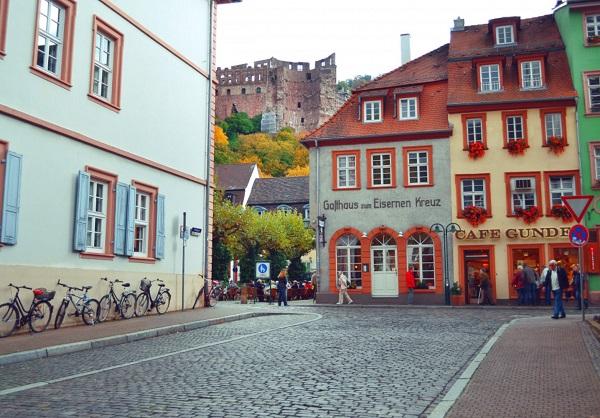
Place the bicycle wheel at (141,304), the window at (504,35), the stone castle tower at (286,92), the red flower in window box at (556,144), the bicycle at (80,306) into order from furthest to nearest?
the stone castle tower at (286,92)
the window at (504,35)
the red flower in window box at (556,144)
the bicycle wheel at (141,304)
the bicycle at (80,306)

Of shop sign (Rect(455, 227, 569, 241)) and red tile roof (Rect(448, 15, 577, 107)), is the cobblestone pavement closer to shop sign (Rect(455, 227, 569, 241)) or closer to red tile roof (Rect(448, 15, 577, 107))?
shop sign (Rect(455, 227, 569, 241))

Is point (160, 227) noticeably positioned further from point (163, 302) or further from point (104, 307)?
point (104, 307)

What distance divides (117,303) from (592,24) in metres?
24.9

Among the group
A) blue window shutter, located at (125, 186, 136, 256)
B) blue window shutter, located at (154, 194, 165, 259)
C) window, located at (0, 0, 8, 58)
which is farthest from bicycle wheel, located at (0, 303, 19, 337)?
blue window shutter, located at (154, 194, 165, 259)

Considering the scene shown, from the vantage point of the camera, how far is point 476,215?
2977cm

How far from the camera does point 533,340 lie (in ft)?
39.9

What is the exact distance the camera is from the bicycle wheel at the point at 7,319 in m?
12.9

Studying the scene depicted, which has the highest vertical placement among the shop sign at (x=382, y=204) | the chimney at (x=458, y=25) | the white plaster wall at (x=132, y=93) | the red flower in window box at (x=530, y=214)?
the chimney at (x=458, y=25)

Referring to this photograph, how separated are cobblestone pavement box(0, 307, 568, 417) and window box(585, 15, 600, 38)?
21.4 m

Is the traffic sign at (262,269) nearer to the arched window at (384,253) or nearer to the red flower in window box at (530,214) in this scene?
the arched window at (384,253)

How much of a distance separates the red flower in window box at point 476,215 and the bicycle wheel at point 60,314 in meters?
20.0

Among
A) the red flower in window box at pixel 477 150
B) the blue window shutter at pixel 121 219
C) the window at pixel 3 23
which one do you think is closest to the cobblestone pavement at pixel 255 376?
the blue window shutter at pixel 121 219

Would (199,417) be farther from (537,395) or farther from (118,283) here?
(118,283)

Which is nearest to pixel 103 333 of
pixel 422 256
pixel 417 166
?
pixel 422 256
